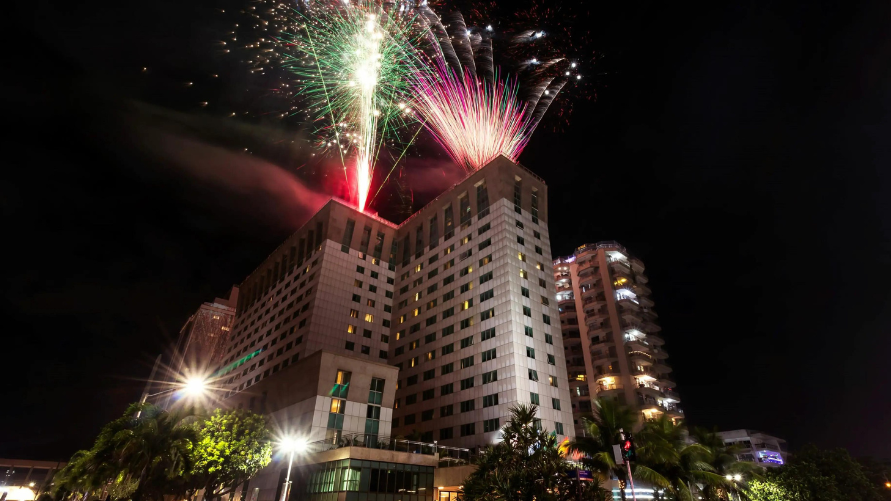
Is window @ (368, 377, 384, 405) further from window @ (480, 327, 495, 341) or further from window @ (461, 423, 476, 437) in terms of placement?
window @ (480, 327, 495, 341)

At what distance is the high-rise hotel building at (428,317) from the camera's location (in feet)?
185

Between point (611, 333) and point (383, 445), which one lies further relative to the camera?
point (611, 333)

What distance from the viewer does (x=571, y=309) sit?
336 feet

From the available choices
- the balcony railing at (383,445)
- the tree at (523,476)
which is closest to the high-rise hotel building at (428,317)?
the balcony railing at (383,445)

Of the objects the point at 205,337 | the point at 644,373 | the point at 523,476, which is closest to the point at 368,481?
the point at 523,476

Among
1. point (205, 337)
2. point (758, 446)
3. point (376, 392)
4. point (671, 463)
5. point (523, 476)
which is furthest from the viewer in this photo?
point (205, 337)

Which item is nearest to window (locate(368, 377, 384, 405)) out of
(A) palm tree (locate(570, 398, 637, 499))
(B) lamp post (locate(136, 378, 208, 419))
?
(B) lamp post (locate(136, 378, 208, 419))

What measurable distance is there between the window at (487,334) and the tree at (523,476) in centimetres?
3670

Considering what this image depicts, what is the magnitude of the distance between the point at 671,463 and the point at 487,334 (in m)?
32.8

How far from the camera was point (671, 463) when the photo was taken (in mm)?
31312

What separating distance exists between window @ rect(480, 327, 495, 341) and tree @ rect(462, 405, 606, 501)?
1445 inches

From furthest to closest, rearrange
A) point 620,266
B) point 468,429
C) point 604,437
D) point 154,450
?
point 620,266 < point 468,429 < point 154,450 < point 604,437

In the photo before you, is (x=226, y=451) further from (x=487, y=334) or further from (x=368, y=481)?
(x=487, y=334)

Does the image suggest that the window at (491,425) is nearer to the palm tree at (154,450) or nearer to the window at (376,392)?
the window at (376,392)
